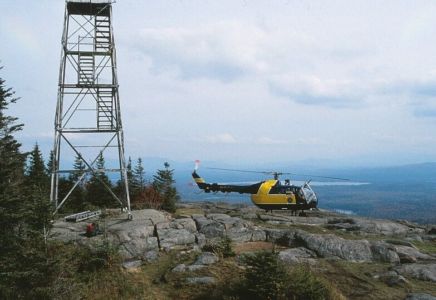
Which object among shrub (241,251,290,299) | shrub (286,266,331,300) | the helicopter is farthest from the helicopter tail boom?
shrub (286,266,331,300)

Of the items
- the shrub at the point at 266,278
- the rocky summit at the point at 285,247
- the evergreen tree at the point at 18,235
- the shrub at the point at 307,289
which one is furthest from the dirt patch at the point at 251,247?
the evergreen tree at the point at 18,235

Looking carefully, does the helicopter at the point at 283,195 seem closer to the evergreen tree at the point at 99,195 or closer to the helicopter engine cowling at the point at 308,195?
the helicopter engine cowling at the point at 308,195

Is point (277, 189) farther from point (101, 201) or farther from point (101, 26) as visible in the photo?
point (101, 201)

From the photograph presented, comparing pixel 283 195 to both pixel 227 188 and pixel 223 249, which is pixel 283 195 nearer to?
pixel 227 188

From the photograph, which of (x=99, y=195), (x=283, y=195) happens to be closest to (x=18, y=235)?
(x=283, y=195)

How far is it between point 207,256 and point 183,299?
3.38m

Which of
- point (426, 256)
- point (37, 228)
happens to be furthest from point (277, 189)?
point (37, 228)

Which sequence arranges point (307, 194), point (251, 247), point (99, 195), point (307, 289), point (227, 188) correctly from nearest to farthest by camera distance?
point (307, 289) → point (251, 247) → point (307, 194) → point (227, 188) → point (99, 195)

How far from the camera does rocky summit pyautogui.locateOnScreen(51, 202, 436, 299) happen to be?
52.5 ft

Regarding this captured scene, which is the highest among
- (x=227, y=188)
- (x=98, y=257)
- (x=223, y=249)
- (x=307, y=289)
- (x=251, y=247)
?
(x=227, y=188)

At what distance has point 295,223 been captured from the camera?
28.0 meters

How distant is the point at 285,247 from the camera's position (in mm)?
21250

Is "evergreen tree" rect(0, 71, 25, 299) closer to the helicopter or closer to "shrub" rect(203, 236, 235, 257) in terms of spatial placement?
"shrub" rect(203, 236, 235, 257)

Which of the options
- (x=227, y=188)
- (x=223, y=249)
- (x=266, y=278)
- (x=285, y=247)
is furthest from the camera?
(x=227, y=188)
